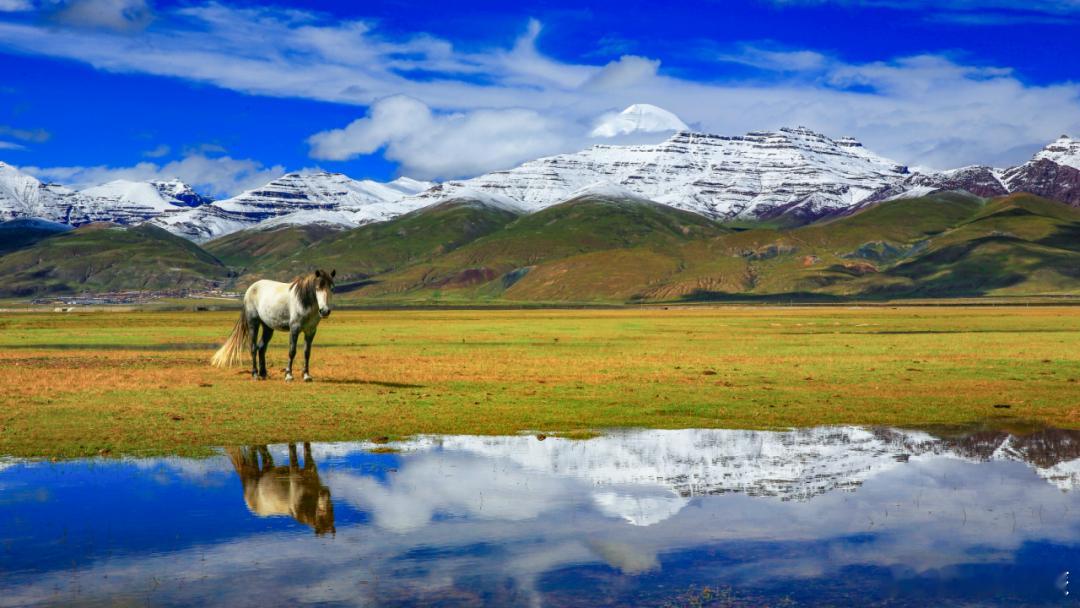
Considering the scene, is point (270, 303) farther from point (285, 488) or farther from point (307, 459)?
point (285, 488)

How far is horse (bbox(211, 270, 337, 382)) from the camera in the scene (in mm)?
36562

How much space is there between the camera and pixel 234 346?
4188 cm

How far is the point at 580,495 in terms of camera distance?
1816 cm

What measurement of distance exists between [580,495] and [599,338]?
6055 cm

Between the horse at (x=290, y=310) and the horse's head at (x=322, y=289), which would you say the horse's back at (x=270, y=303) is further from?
the horse's head at (x=322, y=289)

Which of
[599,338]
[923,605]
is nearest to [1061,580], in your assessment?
[923,605]

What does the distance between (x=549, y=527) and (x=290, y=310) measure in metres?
24.0

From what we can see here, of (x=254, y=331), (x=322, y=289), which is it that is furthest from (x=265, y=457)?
(x=254, y=331)

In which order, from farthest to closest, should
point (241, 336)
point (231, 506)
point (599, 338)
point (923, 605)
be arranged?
point (599, 338)
point (241, 336)
point (231, 506)
point (923, 605)

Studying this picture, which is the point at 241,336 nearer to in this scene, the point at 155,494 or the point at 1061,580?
the point at 155,494

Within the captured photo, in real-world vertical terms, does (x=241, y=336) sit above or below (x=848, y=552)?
above

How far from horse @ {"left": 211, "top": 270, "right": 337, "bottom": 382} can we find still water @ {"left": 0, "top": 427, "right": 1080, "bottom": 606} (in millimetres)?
13873

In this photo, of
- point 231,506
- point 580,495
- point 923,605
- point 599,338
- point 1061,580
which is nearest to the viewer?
point 923,605

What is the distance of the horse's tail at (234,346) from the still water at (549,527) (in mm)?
18525
